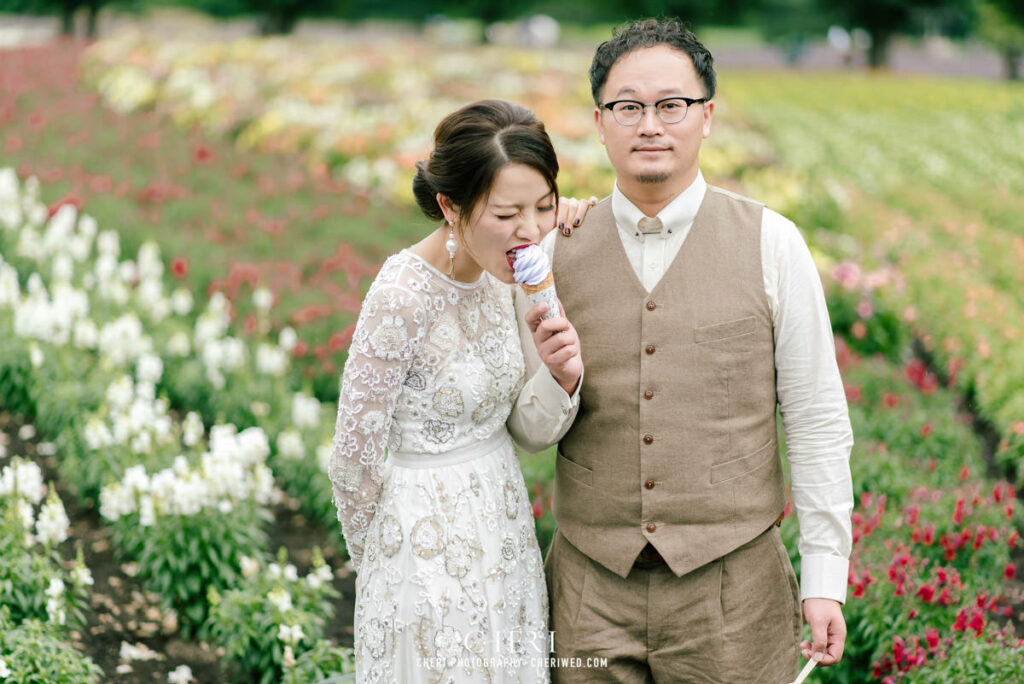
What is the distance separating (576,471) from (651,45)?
1.01 m

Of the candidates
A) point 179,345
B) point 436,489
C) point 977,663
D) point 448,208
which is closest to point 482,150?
point 448,208

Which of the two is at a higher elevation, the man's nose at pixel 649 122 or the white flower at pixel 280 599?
the man's nose at pixel 649 122

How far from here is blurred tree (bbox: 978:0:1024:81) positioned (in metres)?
26.4

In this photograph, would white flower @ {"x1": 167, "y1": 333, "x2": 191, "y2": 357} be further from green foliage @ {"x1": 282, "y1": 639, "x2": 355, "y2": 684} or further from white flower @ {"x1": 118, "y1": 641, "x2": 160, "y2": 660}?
green foliage @ {"x1": 282, "y1": 639, "x2": 355, "y2": 684}

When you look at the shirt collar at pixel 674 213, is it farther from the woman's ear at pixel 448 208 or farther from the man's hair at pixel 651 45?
the woman's ear at pixel 448 208

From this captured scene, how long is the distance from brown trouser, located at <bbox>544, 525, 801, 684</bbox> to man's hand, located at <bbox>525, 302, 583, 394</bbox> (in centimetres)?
52

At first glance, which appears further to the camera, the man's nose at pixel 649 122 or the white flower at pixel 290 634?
the white flower at pixel 290 634

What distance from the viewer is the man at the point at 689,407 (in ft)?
7.95

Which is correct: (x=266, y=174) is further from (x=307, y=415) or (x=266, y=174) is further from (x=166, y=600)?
(x=166, y=600)

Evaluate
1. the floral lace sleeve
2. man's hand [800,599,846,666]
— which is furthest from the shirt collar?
man's hand [800,599,846,666]

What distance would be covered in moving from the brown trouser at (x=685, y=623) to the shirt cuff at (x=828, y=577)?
0.34ft

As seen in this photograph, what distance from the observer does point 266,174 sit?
1061cm

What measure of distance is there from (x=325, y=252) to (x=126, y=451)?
11.7 feet

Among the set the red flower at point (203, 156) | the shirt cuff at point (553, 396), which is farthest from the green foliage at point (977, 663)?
the red flower at point (203, 156)
